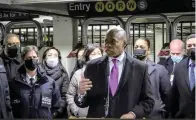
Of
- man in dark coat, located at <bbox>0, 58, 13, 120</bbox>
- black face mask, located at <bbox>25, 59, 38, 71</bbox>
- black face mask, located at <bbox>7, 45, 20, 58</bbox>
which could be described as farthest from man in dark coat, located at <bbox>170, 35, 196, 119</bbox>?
black face mask, located at <bbox>7, 45, 20, 58</bbox>

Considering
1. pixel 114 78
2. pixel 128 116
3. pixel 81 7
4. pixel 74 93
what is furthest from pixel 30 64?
pixel 81 7

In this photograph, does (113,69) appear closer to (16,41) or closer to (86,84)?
(86,84)

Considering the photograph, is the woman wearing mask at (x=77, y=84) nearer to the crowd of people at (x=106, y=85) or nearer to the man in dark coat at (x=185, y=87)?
the crowd of people at (x=106, y=85)

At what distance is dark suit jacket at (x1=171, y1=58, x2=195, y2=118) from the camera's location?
2.74 m

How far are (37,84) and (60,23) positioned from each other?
138 inches

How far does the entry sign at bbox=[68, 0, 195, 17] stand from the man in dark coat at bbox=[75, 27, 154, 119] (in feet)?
9.89

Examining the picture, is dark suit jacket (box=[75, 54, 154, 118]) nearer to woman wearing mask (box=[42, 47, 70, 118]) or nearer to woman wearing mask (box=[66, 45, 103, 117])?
woman wearing mask (box=[66, 45, 103, 117])

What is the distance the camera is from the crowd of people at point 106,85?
250 centimetres

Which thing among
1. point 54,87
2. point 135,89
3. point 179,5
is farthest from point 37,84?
point 179,5

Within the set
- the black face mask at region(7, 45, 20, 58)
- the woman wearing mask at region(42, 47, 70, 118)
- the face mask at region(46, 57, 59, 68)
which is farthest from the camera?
the face mask at region(46, 57, 59, 68)

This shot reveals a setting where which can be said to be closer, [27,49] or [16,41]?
[27,49]

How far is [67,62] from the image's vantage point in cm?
662

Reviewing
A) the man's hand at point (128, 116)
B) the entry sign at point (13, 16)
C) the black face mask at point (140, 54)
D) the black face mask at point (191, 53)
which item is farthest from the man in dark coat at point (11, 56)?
the entry sign at point (13, 16)

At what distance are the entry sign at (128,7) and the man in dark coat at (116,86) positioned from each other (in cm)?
301
